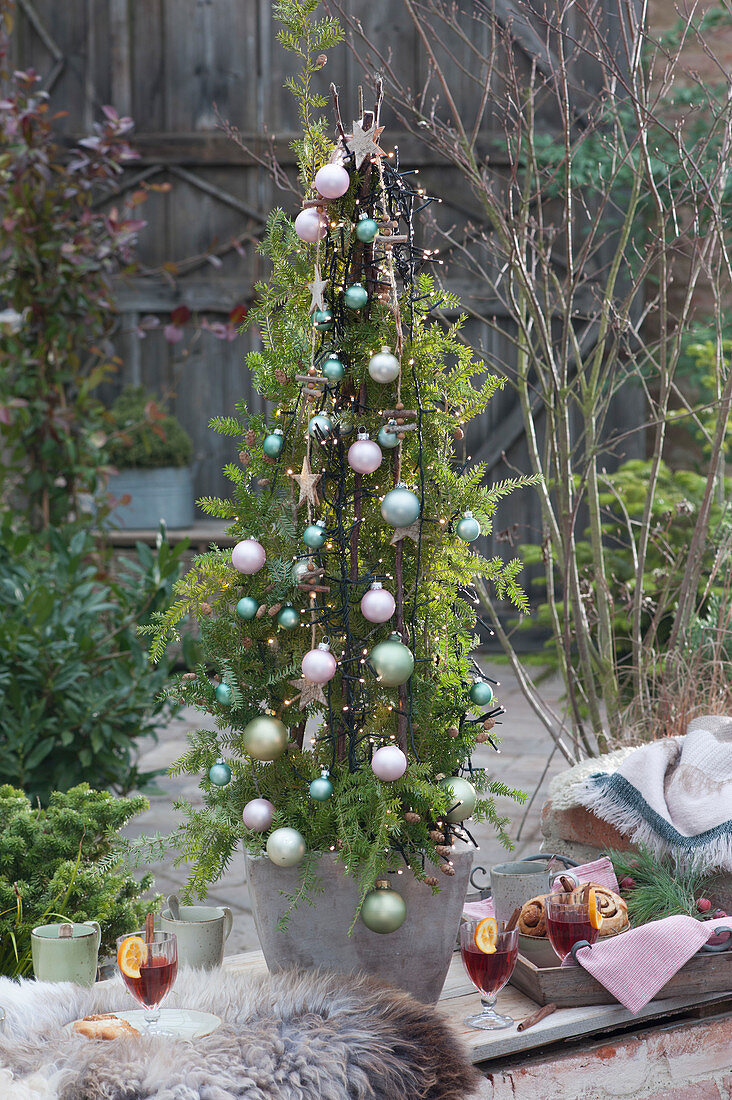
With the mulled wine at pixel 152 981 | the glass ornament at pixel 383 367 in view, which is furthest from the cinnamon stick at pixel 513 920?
the glass ornament at pixel 383 367

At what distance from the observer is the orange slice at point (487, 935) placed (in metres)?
1.55

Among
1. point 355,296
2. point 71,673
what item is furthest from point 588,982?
point 71,673

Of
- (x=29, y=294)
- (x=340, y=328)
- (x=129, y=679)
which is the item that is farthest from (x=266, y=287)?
(x=29, y=294)

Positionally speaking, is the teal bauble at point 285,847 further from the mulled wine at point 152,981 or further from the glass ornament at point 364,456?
the glass ornament at point 364,456

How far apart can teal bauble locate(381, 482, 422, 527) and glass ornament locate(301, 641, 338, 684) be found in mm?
216

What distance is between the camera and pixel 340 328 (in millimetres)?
1714

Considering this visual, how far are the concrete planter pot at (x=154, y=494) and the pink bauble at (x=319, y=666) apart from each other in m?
4.98

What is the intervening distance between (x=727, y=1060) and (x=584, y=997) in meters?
0.26

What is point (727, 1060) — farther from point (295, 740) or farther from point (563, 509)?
point (563, 509)

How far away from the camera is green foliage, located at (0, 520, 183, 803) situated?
11.0 ft

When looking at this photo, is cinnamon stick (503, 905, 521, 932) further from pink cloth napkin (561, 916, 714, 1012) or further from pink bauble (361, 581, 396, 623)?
pink bauble (361, 581, 396, 623)

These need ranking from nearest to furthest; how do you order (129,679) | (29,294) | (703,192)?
(703,192) → (129,679) → (29,294)

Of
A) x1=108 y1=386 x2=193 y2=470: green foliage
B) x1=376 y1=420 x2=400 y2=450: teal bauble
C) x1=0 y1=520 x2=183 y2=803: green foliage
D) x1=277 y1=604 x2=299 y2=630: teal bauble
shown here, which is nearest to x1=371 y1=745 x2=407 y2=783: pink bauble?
x1=277 y1=604 x2=299 y2=630: teal bauble

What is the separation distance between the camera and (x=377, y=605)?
160 centimetres
